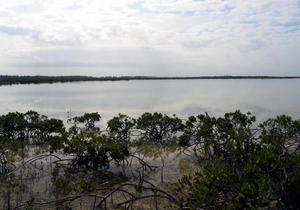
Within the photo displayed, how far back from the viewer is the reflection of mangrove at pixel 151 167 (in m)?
4.68

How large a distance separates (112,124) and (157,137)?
4.83 feet

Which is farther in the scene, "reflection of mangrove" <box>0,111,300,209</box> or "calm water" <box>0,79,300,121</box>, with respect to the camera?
"calm water" <box>0,79,300,121</box>

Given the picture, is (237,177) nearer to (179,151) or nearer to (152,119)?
(179,151)

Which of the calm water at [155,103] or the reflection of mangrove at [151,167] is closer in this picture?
the reflection of mangrove at [151,167]

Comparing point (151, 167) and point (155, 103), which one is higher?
point (155, 103)

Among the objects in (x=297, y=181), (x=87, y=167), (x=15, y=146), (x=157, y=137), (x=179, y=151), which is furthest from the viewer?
(x=157, y=137)

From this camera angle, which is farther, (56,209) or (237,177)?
(56,209)

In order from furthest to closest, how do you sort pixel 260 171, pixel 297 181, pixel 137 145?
pixel 137 145, pixel 297 181, pixel 260 171

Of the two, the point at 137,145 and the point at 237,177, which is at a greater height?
the point at 237,177

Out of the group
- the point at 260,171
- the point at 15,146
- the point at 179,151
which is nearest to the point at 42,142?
the point at 15,146

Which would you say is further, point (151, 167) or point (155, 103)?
point (155, 103)

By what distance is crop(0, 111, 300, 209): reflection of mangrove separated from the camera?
468cm

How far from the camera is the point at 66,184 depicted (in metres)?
6.70

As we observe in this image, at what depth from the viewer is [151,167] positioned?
908 cm
